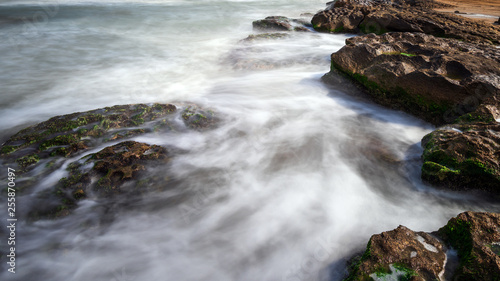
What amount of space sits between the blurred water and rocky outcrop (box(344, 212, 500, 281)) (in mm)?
509

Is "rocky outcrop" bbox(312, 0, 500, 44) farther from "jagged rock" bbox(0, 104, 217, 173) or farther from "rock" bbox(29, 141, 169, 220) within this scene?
"rock" bbox(29, 141, 169, 220)

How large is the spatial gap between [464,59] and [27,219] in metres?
6.65

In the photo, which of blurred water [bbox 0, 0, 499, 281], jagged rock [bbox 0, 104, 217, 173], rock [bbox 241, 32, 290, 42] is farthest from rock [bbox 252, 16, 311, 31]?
jagged rock [bbox 0, 104, 217, 173]

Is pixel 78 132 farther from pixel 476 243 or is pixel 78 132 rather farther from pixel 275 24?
pixel 275 24

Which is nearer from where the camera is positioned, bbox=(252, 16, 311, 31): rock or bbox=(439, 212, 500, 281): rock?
bbox=(439, 212, 500, 281): rock

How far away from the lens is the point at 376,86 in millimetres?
4895

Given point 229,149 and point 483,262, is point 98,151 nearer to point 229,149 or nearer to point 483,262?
point 229,149

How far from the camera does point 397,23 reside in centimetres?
928

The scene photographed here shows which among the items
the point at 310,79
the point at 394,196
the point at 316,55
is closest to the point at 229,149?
the point at 394,196

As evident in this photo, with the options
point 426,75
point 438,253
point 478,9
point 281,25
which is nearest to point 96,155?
point 438,253

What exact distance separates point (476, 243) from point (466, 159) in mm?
1360

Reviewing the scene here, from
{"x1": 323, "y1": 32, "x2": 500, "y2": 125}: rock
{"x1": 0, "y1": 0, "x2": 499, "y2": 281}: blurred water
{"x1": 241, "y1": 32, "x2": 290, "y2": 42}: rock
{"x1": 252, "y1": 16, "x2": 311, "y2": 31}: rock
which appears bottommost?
{"x1": 0, "y1": 0, "x2": 499, "y2": 281}: blurred water

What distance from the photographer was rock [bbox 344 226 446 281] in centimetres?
182

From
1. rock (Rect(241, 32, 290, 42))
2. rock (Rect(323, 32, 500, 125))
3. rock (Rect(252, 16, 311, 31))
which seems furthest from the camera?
rock (Rect(252, 16, 311, 31))
